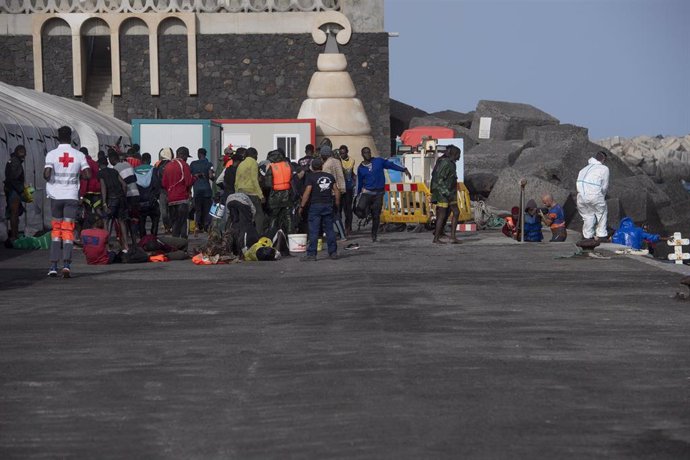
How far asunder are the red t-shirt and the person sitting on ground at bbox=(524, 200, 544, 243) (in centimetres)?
798

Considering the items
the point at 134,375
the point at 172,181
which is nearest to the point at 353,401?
the point at 134,375

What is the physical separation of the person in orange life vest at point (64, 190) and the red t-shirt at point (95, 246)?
2.28 meters

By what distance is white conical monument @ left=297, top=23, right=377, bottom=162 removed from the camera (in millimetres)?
43844

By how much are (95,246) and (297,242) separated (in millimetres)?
3466

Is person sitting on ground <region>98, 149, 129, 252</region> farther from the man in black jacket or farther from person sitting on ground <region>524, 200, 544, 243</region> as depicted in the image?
person sitting on ground <region>524, 200, 544, 243</region>

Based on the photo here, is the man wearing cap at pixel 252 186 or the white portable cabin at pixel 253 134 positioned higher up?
the white portable cabin at pixel 253 134

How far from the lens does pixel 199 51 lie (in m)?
47.4

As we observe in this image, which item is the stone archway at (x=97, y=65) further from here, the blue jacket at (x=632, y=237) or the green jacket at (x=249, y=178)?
the green jacket at (x=249, y=178)

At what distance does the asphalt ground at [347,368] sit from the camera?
7.38 m

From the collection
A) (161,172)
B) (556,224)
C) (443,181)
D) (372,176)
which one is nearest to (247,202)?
(443,181)

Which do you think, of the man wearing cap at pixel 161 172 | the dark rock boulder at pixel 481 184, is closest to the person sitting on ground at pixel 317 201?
the man wearing cap at pixel 161 172

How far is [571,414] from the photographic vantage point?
7969 mm

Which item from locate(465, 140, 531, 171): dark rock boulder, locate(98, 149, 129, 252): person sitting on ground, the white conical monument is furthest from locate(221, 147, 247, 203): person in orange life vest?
the white conical monument

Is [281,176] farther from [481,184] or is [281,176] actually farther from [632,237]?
[481,184]
